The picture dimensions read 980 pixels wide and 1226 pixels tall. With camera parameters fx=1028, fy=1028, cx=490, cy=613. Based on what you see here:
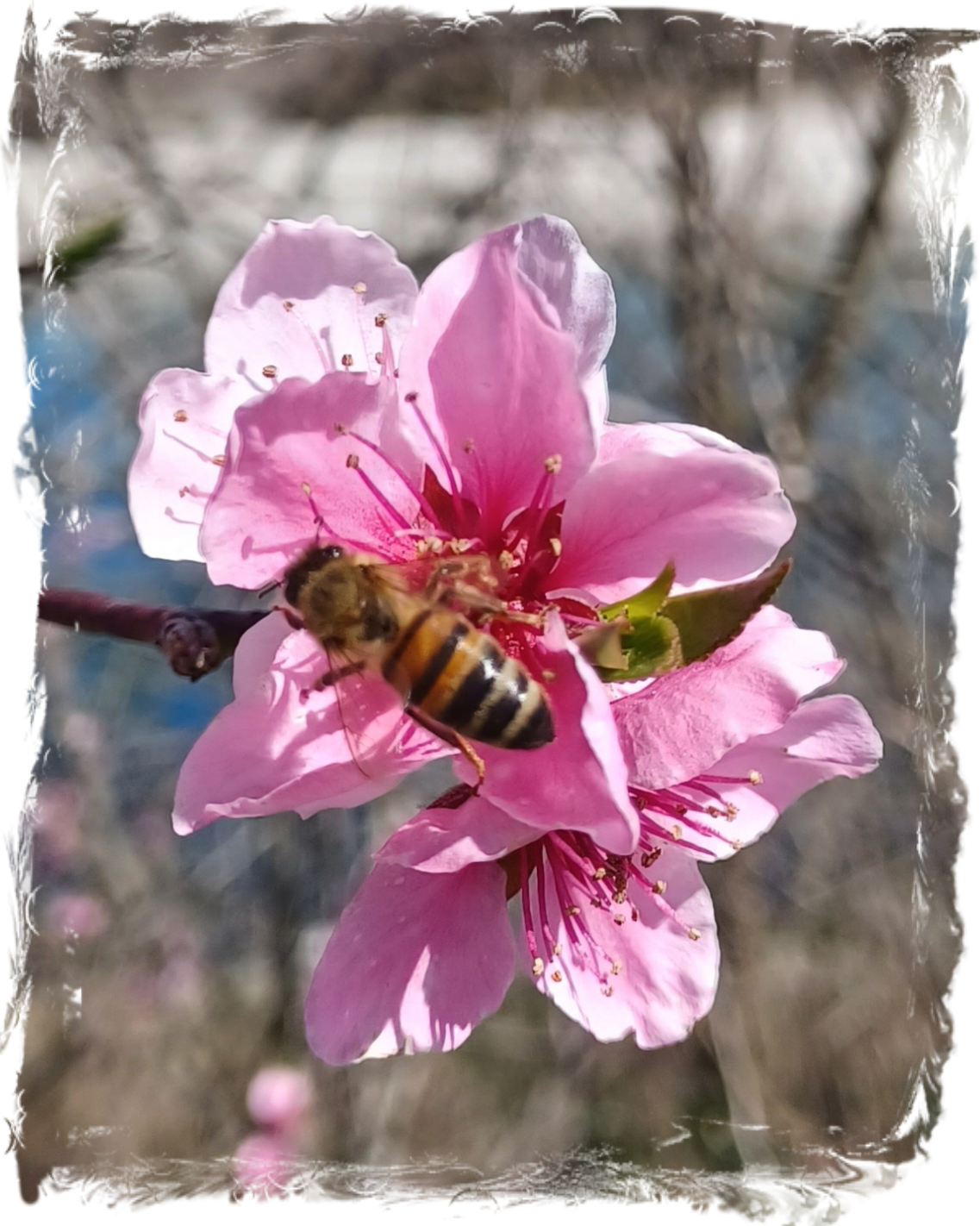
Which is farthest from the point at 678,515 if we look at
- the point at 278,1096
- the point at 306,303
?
the point at 278,1096

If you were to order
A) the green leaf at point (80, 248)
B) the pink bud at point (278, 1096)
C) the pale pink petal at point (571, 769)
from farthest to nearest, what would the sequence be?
the pink bud at point (278, 1096) < the green leaf at point (80, 248) < the pale pink petal at point (571, 769)

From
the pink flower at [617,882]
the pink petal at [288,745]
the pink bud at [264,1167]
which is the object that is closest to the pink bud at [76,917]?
the pink bud at [264,1167]

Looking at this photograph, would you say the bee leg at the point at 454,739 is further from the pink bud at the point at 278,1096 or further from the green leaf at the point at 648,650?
the pink bud at the point at 278,1096

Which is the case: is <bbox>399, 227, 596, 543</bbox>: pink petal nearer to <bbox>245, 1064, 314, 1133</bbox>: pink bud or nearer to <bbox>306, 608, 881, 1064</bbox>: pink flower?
<bbox>306, 608, 881, 1064</bbox>: pink flower

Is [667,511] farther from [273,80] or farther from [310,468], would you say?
[273,80]

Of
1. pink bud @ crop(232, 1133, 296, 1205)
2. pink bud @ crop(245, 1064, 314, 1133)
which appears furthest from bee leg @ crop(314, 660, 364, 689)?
pink bud @ crop(232, 1133, 296, 1205)

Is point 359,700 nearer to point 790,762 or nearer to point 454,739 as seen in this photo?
point 454,739
